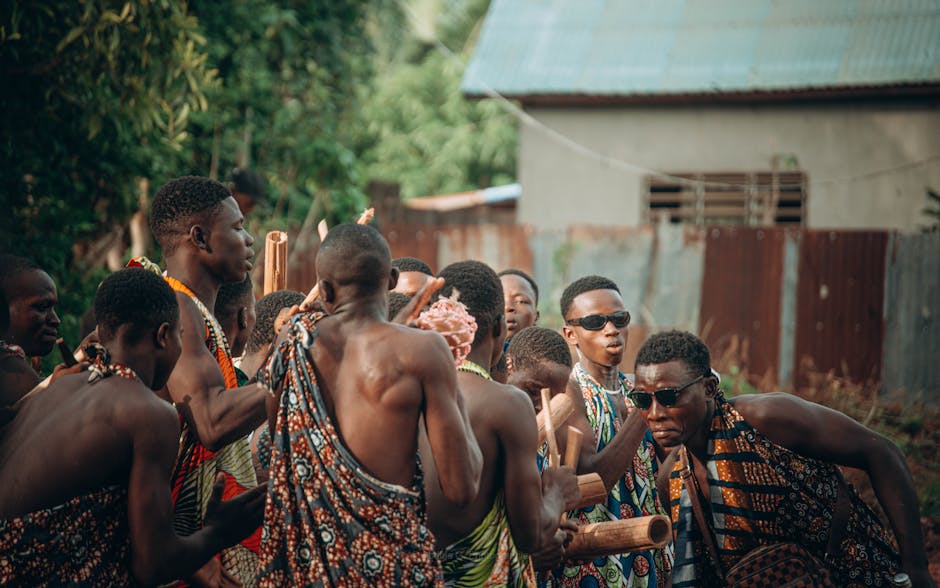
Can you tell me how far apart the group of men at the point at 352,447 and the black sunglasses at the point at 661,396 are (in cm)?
1

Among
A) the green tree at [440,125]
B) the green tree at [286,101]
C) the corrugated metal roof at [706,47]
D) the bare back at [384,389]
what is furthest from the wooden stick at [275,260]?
the green tree at [440,125]

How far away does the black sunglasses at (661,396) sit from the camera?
4594 mm

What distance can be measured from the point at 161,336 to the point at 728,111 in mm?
12271

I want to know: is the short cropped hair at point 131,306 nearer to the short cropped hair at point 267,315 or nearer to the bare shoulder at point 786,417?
the short cropped hair at point 267,315

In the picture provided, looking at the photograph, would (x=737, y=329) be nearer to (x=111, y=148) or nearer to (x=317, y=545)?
(x=111, y=148)

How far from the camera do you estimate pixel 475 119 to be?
31.5 meters

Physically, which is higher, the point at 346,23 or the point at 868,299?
the point at 346,23

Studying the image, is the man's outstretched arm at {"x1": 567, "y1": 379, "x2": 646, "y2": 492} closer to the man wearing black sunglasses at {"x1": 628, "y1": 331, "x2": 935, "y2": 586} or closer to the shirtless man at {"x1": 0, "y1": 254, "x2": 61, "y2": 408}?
the man wearing black sunglasses at {"x1": 628, "y1": 331, "x2": 935, "y2": 586}

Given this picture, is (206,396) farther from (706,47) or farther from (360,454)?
(706,47)

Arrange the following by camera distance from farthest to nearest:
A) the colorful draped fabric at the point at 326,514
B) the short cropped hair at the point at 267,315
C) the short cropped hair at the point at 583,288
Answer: the short cropped hair at the point at 583,288 → the short cropped hair at the point at 267,315 → the colorful draped fabric at the point at 326,514

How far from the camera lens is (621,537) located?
3945 mm

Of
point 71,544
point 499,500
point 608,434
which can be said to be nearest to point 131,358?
point 71,544

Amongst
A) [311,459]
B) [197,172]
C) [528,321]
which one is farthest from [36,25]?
[311,459]

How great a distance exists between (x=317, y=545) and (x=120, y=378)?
866 millimetres
